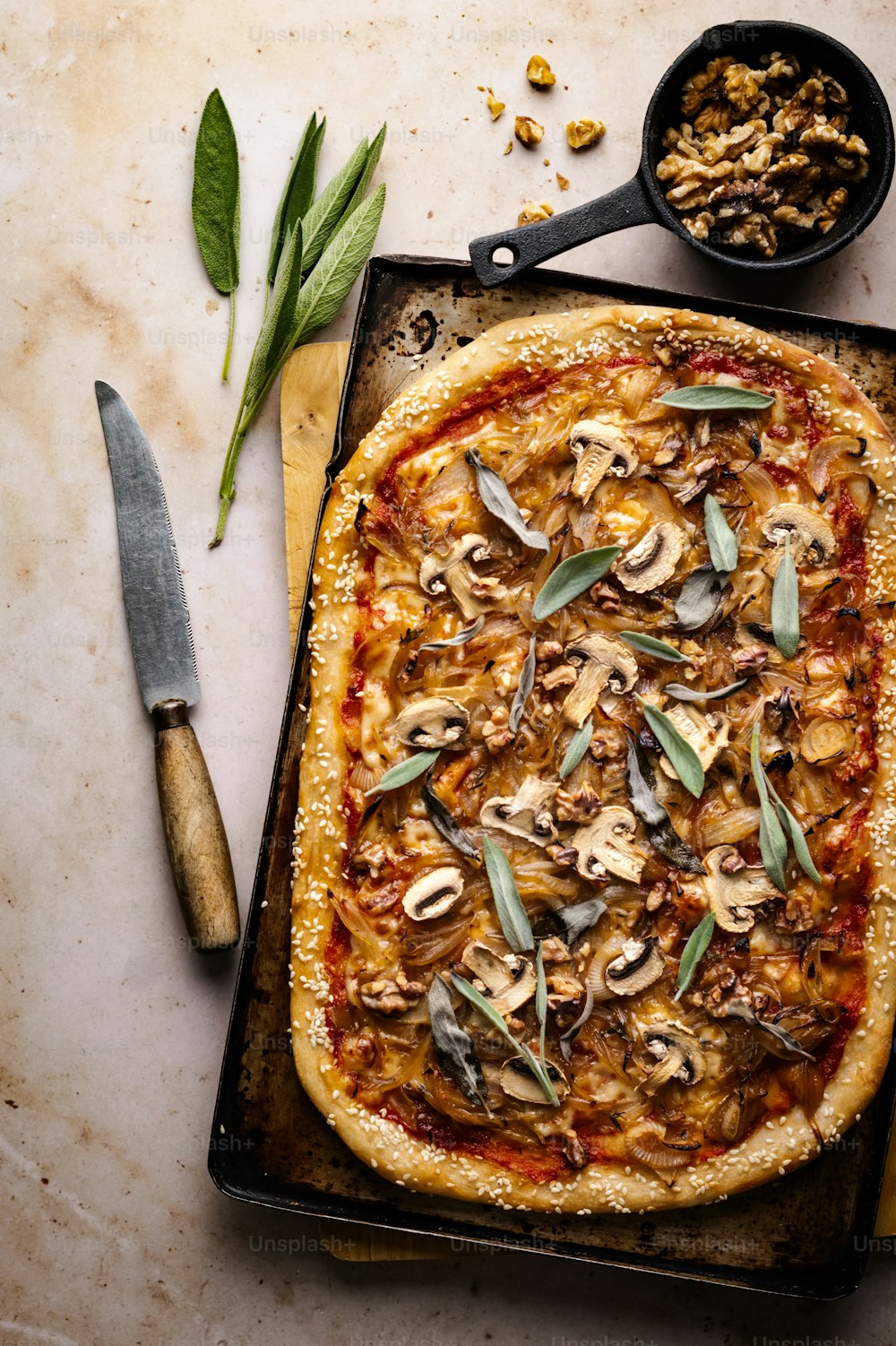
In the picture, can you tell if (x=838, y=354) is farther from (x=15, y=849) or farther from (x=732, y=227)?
(x=15, y=849)

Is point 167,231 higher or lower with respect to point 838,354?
higher

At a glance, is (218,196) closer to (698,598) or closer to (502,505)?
(502,505)

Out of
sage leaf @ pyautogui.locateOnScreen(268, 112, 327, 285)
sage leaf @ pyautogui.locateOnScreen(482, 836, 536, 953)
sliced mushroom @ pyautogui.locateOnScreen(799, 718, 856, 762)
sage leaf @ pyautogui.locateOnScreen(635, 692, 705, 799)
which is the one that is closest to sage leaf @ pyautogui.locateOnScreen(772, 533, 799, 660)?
sliced mushroom @ pyautogui.locateOnScreen(799, 718, 856, 762)

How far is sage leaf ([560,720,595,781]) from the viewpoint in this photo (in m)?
3.51

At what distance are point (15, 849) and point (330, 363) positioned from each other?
2.31 metres

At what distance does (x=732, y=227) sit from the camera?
152 inches

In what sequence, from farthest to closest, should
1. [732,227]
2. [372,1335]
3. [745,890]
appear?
[372,1335]
[732,227]
[745,890]

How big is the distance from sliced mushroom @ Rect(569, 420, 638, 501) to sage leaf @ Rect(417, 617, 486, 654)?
0.55 m

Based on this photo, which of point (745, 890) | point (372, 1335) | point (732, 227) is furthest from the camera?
point (372, 1335)

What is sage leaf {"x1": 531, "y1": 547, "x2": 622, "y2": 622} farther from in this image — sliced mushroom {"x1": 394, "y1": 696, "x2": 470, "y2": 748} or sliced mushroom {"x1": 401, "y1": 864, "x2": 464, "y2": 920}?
sliced mushroom {"x1": 401, "y1": 864, "x2": 464, "y2": 920}

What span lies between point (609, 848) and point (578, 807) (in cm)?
17

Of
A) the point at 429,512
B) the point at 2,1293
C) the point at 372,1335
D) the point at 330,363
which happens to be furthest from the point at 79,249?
the point at 372,1335

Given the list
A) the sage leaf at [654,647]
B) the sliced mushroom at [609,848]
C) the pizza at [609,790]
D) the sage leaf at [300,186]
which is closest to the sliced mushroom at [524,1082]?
the pizza at [609,790]

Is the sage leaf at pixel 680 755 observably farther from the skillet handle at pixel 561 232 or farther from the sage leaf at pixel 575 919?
→ the skillet handle at pixel 561 232
